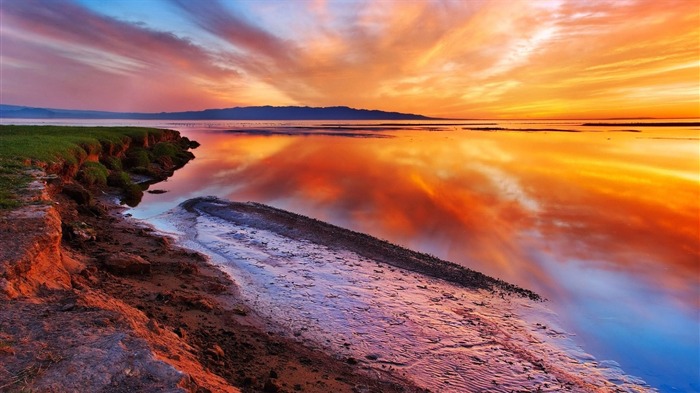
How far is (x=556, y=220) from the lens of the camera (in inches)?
678

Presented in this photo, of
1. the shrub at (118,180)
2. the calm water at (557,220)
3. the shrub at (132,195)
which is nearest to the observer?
the calm water at (557,220)

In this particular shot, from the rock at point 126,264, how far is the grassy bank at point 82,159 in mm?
2437

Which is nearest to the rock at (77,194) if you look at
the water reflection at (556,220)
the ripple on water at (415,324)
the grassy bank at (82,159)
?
the grassy bank at (82,159)

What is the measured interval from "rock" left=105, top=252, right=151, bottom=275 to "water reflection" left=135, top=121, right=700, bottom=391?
8173 mm

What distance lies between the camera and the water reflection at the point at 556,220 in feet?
29.3

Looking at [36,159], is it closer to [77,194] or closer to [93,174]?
[77,194]

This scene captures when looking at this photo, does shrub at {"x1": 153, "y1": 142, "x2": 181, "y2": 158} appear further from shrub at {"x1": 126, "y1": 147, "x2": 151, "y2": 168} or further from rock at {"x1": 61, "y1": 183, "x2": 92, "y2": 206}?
rock at {"x1": 61, "y1": 183, "x2": 92, "y2": 206}

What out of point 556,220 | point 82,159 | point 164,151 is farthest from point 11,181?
point 164,151

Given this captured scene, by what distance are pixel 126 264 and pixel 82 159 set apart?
1579cm

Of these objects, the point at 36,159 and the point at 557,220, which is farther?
the point at 557,220

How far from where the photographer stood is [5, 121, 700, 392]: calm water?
879cm

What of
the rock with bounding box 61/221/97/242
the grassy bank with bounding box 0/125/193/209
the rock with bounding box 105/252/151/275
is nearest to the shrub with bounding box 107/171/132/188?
the grassy bank with bounding box 0/125/193/209

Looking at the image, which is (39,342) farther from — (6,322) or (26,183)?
(26,183)

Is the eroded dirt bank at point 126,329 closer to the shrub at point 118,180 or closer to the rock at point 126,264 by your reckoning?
the rock at point 126,264
